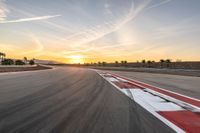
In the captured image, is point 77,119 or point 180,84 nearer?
point 77,119

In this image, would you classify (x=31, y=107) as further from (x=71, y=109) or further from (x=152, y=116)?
(x=152, y=116)

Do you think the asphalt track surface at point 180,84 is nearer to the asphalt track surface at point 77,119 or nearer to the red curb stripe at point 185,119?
the red curb stripe at point 185,119

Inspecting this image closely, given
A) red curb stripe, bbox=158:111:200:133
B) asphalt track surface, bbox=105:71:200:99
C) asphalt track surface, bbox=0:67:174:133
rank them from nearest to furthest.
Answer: asphalt track surface, bbox=0:67:174:133
red curb stripe, bbox=158:111:200:133
asphalt track surface, bbox=105:71:200:99

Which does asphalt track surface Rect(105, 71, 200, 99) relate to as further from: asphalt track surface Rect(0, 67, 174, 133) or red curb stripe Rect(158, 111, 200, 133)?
asphalt track surface Rect(0, 67, 174, 133)

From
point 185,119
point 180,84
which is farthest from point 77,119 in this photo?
point 180,84

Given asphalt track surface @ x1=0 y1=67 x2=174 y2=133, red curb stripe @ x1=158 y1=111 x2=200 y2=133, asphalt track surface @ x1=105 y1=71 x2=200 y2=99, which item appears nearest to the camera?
asphalt track surface @ x1=0 y1=67 x2=174 y2=133

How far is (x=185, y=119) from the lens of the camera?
511 centimetres

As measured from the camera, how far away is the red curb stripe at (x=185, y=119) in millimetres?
4402

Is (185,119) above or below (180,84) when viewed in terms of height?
above

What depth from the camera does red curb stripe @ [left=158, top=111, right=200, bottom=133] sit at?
A: 4402 millimetres

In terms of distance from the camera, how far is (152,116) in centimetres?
538

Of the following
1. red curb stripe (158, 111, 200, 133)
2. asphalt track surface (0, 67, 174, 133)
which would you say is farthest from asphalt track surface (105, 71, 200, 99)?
asphalt track surface (0, 67, 174, 133)

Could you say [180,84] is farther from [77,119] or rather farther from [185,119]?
[77,119]

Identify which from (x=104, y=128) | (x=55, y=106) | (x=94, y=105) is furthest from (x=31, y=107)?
(x=104, y=128)
